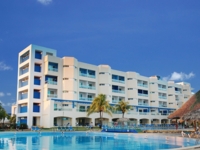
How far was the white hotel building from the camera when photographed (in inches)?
1630

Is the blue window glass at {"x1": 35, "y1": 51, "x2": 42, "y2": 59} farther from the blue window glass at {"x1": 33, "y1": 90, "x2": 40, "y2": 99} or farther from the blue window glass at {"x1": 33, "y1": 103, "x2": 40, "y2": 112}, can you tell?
the blue window glass at {"x1": 33, "y1": 103, "x2": 40, "y2": 112}

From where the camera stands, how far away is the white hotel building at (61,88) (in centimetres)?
4141

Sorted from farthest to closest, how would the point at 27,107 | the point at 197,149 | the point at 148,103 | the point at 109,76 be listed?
1. the point at 148,103
2. the point at 109,76
3. the point at 27,107
4. the point at 197,149

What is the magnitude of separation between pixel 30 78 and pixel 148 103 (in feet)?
98.0

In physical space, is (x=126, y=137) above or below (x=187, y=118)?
below

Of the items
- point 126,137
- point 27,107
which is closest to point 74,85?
point 27,107

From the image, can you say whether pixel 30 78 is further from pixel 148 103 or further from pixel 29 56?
pixel 148 103

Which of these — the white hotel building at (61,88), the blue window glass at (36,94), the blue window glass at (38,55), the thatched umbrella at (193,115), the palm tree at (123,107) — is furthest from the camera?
the palm tree at (123,107)

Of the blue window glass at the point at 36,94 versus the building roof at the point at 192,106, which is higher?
the blue window glass at the point at 36,94

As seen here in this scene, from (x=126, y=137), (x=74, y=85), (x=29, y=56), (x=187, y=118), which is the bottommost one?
(x=126, y=137)

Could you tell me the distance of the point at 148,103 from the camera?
59312 mm

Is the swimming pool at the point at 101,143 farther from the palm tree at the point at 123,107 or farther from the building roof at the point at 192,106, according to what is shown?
the palm tree at the point at 123,107

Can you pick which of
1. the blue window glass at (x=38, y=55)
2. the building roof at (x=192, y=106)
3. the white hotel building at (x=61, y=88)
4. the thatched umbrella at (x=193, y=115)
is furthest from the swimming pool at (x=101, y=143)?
the blue window glass at (x=38, y=55)

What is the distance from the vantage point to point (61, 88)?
43.9 meters
